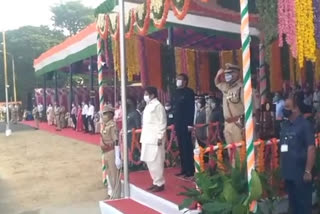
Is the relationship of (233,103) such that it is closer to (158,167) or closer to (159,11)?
(158,167)

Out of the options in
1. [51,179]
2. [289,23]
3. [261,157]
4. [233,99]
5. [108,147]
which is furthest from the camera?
[51,179]

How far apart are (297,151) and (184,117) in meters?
2.59

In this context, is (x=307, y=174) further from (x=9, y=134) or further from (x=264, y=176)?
(x=9, y=134)

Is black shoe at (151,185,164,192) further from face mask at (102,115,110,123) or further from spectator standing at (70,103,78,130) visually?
spectator standing at (70,103,78,130)

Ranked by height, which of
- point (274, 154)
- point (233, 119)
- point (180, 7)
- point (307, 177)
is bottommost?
point (307, 177)

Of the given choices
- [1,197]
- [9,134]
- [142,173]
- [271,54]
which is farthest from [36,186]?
[9,134]

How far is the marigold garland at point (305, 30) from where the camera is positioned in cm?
436

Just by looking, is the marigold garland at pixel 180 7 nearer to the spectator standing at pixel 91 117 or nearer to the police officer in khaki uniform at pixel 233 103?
the police officer in khaki uniform at pixel 233 103

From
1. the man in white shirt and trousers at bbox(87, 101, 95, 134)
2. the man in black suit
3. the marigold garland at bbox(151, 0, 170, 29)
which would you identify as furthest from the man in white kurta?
the man in white shirt and trousers at bbox(87, 101, 95, 134)

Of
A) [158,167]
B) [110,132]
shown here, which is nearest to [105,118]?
[110,132]

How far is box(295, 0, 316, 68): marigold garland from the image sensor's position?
436 centimetres

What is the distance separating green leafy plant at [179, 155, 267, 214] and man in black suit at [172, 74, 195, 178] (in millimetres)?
1782

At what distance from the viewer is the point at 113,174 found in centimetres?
761

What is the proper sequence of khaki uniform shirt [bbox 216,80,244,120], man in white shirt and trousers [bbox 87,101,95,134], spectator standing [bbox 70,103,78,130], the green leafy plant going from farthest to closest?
spectator standing [bbox 70,103,78,130] → man in white shirt and trousers [bbox 87,101,95,134] → khaki uniform shirt [bbox 216,80,244,120] → the green leafy plant
